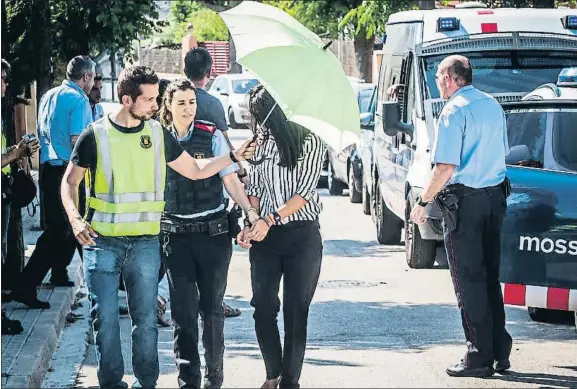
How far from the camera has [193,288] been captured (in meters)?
7.00

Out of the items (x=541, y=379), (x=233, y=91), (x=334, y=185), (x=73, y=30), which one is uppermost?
(x=73, y=30)

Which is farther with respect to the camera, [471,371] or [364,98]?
[364,98]

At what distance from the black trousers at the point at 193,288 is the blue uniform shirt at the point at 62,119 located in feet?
10.7

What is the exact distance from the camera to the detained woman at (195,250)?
699 centimetres

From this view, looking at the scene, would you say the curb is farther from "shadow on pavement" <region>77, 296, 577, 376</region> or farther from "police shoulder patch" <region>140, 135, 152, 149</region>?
"police shoulder patch" <region>140, 135, 152, 149</region>

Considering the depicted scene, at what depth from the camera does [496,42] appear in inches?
487

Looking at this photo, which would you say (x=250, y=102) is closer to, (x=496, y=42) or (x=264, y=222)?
(x=264, y=222)

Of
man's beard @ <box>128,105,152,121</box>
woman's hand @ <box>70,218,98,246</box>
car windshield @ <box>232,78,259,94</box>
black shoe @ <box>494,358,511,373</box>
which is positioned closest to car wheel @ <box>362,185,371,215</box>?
black shoe @ <box>494,358,511,373</box>

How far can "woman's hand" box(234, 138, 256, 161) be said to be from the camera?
6.72m

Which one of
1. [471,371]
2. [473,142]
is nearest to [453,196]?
[473,142]

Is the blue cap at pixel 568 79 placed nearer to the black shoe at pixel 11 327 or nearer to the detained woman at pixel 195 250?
the detained woman at pixel 195 250

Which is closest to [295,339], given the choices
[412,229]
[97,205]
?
[97,205]

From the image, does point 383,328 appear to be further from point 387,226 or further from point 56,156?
point 387,226

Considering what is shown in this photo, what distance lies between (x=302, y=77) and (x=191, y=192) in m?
0.97
